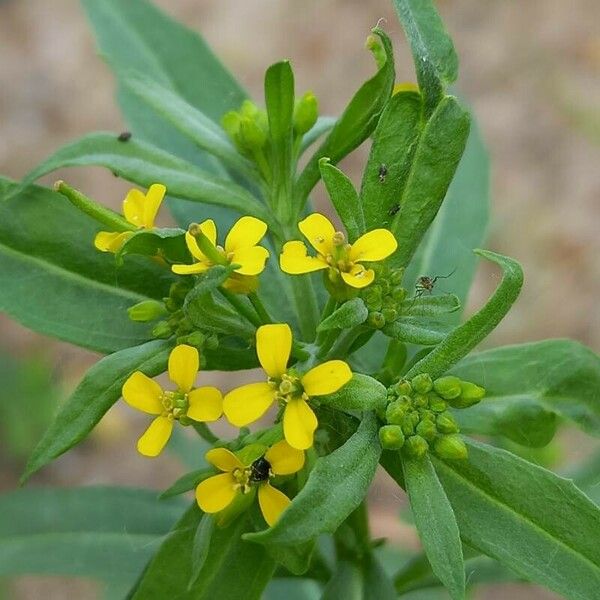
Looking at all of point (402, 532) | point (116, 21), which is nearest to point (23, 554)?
point (116, 21)

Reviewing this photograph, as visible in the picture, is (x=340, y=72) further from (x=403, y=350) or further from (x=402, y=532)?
(x=403, y=350)

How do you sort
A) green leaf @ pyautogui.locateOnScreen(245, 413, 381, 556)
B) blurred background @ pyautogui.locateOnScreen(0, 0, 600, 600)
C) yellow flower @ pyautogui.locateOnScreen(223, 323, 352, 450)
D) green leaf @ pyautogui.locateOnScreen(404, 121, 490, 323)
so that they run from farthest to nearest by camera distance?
blurred background @ pyautogui.locateOnScreen(0, 0, 600, 600), green leaf @ pyautogui.locateOnScreen(404, 121, 490, 323), yellow flower @ pyautogui.locateOnScreen(223, 323, 352, 450), green leaf @ pyautogui.locateOnScreen(245, 413, 381, 556)

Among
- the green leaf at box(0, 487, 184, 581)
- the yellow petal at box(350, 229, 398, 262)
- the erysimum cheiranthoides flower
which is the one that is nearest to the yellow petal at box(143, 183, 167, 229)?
the erysimum cheiranthoides flower

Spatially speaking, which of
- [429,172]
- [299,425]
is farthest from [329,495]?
[429,172]

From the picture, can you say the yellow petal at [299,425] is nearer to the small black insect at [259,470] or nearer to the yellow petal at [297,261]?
the small black insect at [259,470]

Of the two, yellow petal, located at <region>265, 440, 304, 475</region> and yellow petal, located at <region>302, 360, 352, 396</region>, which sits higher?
yellow petal, located at <region>302, 360, 352, 396</region>

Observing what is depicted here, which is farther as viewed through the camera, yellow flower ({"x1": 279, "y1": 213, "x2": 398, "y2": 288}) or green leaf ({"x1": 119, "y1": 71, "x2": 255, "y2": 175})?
green leaf ({"x1": 119, "y1": 71, "x2": 255, "y2": 175})

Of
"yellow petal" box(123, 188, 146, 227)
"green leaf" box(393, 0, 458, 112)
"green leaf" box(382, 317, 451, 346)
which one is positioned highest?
"green leaf" box(393, 0, 458, 112)

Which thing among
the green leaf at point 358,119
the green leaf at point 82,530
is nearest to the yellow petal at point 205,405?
the green leaf at point 358,119

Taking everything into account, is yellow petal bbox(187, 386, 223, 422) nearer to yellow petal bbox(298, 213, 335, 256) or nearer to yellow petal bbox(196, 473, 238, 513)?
yellow petal bbox(196, 473, 238, 513)
